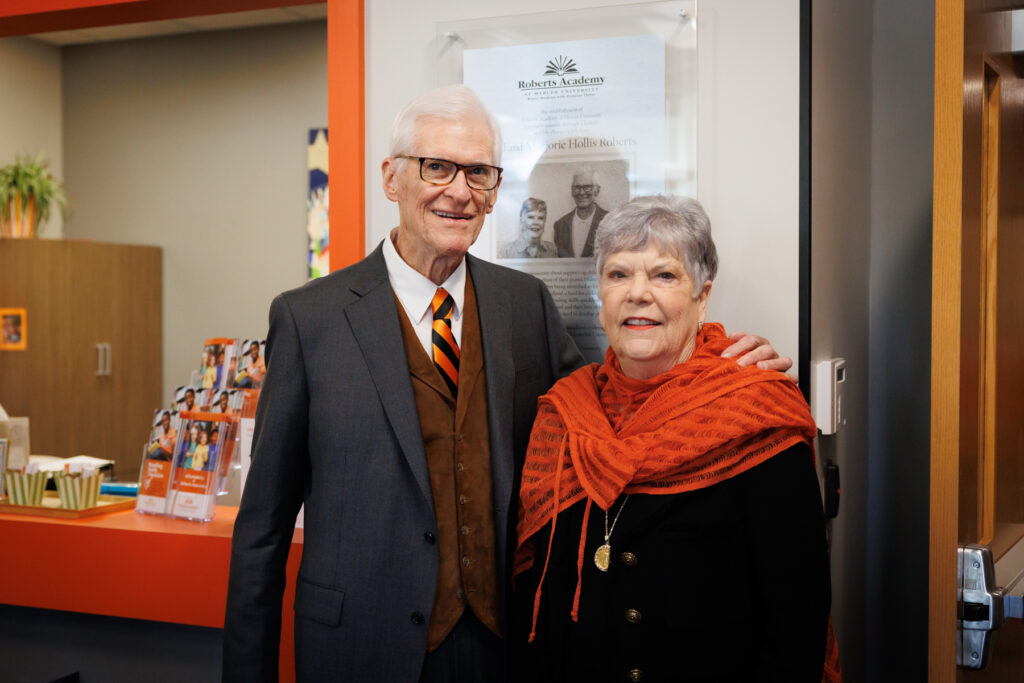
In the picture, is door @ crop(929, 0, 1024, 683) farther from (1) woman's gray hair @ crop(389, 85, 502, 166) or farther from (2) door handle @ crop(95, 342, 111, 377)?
(2) door handle @ crop(95, 342, 111, 377)

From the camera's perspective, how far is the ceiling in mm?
5161

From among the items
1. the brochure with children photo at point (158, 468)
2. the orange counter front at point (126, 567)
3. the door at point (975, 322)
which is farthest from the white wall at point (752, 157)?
the brochure with children photo at point (158, 468)

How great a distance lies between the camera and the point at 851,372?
2.21 metres

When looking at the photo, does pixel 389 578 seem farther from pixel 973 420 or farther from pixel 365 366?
pixel 973 420

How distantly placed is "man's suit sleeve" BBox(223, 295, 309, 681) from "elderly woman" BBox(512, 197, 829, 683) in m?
0.48

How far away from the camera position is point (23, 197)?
4.87 m

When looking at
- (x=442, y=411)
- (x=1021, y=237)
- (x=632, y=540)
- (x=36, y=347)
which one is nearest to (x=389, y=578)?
(x=442, y=411)

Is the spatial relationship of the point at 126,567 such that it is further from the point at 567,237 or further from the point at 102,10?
the point at 102,10

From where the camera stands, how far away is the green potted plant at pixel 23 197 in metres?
4.77

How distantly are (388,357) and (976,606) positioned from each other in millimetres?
1195

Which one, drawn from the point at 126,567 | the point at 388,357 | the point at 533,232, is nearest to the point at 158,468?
the point at 126,567

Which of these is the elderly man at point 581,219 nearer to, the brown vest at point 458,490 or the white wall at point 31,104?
the brown vest at point 458,490

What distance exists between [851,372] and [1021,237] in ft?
1.66

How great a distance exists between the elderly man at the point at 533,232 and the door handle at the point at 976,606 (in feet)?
3.63
